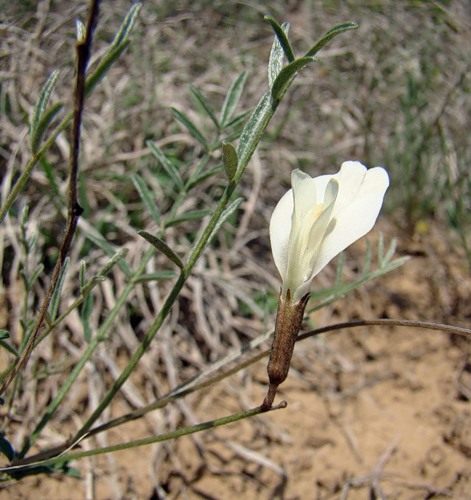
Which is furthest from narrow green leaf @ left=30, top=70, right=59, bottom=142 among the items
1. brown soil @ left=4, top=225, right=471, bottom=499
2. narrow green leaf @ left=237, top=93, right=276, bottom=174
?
brown soil @ left=4, top=225, right=471, bottom=499

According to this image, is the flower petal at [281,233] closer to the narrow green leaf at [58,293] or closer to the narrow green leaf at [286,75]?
the narrow green leaf at [286,75]

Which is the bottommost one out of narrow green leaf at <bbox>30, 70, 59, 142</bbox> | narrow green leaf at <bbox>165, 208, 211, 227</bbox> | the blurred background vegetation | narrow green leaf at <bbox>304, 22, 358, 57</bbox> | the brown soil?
the brown soil

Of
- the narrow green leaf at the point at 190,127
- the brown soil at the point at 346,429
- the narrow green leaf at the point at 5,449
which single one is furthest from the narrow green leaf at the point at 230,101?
the brown soil at the point at 346,429

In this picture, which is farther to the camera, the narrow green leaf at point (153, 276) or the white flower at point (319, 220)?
the narrow green leaf at point (153, 276)

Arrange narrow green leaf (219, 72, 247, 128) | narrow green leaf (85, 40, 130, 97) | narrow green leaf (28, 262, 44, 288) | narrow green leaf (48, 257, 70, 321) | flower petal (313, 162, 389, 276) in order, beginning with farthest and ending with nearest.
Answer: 1. narrow green leaf (219, 72, 247, 128)
2. narrow green leaf (28, 262, 44, 288)
3. narrow green leaf (48, 257, 70, 321)
4. flower petal (313, 162, 389, 276)
5. narrow green leaf (85, 40, 130, 97)

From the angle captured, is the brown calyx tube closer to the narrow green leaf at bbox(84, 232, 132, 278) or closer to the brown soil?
the narrow green leaf at bbox(84, 232, 132, 278)

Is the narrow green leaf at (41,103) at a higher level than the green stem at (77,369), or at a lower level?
higher

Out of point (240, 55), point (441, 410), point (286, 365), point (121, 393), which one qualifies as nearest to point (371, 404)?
point (441, 410)
